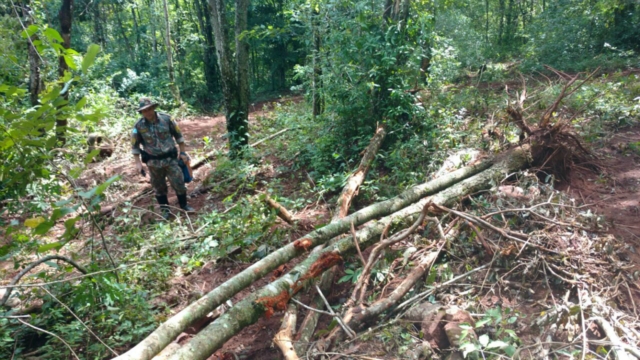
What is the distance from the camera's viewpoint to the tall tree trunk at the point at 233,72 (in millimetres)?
6820

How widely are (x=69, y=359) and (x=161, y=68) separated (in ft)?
58.1

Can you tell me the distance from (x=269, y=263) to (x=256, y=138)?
605 cm

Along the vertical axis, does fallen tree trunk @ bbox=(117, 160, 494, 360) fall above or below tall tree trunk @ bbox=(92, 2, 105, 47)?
below

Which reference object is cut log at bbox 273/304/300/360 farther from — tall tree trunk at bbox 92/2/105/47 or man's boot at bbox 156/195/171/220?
tall tree trunk at bbox 92/2/105/47

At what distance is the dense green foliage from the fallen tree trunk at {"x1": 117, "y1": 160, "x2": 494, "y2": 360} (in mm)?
487

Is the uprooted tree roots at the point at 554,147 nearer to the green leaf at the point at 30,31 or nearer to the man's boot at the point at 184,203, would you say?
the man's boot at the point at 184,203

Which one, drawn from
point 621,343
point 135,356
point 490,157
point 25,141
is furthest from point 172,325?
point 490,157

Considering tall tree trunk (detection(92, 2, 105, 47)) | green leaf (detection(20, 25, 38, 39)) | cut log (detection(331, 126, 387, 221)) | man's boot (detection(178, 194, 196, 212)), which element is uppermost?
tall tree trunk (detection(92, 2, 105, 47))

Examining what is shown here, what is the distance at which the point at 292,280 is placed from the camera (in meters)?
3.12

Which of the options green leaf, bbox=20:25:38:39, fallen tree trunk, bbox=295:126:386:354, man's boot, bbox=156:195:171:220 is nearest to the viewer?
green leaf, bbox=20:25:38:39

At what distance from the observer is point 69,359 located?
2.87m

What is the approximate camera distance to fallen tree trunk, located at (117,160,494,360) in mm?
2434

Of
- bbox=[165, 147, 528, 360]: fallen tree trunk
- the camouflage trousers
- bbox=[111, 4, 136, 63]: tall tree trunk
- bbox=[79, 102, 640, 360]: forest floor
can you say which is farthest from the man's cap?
bbox=[111, 4, 136, 63]: tall tree trunk

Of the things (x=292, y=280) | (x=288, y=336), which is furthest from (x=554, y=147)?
(x=288, y=336)
